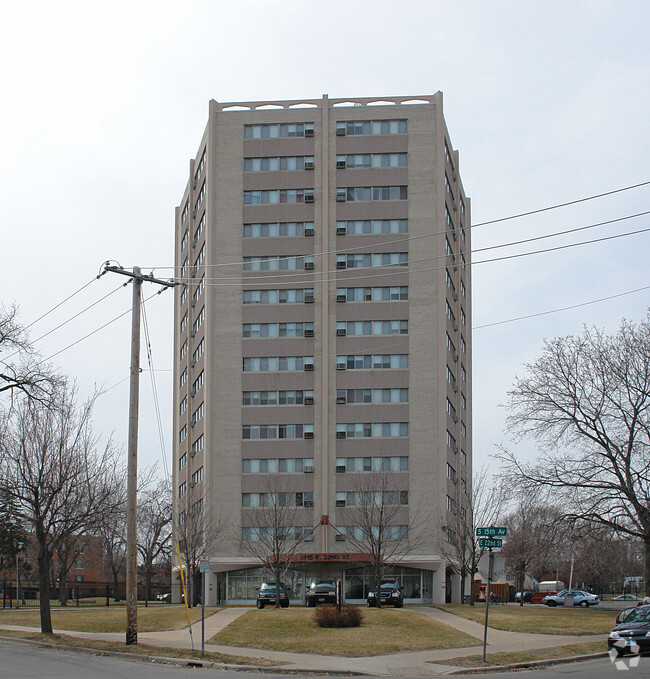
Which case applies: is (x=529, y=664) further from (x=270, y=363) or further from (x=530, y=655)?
(x=270, y=363)

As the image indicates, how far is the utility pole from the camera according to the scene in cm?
2628

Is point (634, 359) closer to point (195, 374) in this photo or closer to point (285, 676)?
point (285, 676)

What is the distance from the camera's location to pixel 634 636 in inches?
985

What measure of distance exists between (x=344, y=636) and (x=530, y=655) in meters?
6.62

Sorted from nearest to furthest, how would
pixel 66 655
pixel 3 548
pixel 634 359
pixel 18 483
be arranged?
pixel 66 655, pixel 18 483, pixel 634 359, pixel 3 548

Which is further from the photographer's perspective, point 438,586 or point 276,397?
point 276,397

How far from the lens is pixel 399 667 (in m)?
22.6

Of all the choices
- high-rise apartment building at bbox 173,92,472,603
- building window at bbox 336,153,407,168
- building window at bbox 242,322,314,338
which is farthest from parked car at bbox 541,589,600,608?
building window at bbox 336,153,407,168

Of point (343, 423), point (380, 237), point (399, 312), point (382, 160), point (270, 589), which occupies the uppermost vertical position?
point (382, 160)

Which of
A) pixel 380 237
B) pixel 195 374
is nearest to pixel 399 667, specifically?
pixel 380 237

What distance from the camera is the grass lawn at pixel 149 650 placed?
23.3 meters

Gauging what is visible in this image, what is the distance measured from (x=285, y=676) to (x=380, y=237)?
48.3 metres

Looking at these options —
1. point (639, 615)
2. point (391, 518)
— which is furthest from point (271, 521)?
point (639, 615)

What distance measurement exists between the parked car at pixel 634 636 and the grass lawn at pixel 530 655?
0.96 m
